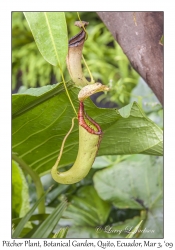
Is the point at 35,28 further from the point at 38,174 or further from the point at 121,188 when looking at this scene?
the point at 121,188

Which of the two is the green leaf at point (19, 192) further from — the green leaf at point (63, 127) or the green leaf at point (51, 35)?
the green leaf at point (51, 35)

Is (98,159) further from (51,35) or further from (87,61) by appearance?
(87,61)

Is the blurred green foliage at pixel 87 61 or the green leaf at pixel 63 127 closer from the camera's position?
the green leaf at pixel 63 127

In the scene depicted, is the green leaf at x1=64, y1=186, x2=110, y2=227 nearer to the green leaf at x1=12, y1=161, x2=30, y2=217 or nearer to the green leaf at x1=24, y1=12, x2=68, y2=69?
the green leaf at x1=12, y1=161, x2=30, y2=217

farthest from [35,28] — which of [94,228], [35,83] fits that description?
[35,83]

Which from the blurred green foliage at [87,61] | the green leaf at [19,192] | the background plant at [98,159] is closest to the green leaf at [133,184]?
the background plant at [98,159]

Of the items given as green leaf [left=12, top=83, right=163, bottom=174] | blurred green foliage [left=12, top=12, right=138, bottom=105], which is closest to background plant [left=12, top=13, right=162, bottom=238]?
green leaf [left=12, top=83, right=163, bottom=174]
